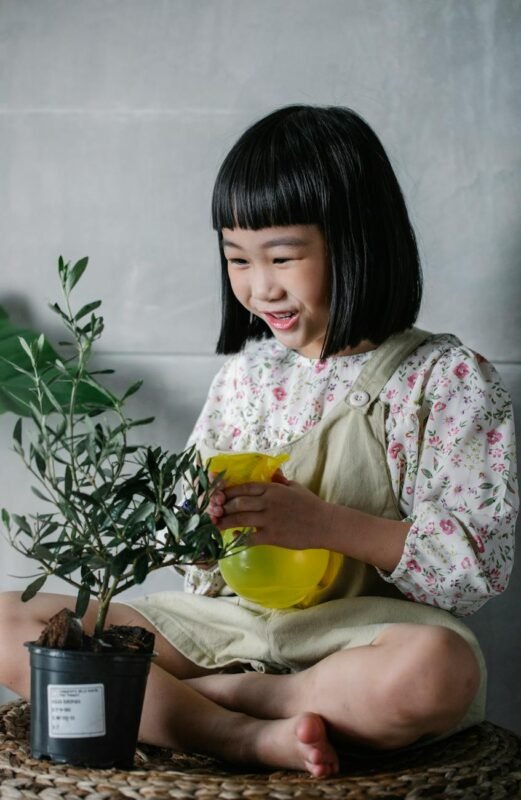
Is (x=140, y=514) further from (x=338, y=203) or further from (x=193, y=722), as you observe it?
(x=338, y=203)

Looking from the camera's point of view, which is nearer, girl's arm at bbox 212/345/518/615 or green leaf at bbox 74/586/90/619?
green leaf at bbox 74/586/90/619

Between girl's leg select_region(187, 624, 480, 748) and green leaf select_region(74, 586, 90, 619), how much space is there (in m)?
0.25

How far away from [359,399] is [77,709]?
0.53 m

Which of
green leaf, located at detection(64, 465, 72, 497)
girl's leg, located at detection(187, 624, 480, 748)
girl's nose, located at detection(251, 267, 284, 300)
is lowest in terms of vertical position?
girl's leg, located at detection(187, 624, 480, 748)

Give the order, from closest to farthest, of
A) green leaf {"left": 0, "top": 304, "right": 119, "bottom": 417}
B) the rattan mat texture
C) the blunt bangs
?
the rattan mat texture < the blunt bangs < green leaf {"left": 0, "top": 304, "right": 119, "bottom": 417}

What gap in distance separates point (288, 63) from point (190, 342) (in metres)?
0.43

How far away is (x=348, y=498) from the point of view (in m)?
1.27

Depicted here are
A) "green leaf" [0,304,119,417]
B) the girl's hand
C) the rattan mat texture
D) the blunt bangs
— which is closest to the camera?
the rattan mat texture

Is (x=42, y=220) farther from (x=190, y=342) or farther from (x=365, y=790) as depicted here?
(x=365, y=790)

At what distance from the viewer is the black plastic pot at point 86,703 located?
3.11 feet

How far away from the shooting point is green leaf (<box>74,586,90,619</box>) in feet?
3.21

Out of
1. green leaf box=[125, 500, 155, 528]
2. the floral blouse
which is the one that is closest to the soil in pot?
green leaf box=[125, 500, 155, 528]

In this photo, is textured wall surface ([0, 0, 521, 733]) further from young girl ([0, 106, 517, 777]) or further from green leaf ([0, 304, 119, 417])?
young girl ([0, 106, 517, 777])

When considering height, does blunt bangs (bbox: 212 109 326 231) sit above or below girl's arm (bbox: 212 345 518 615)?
above
